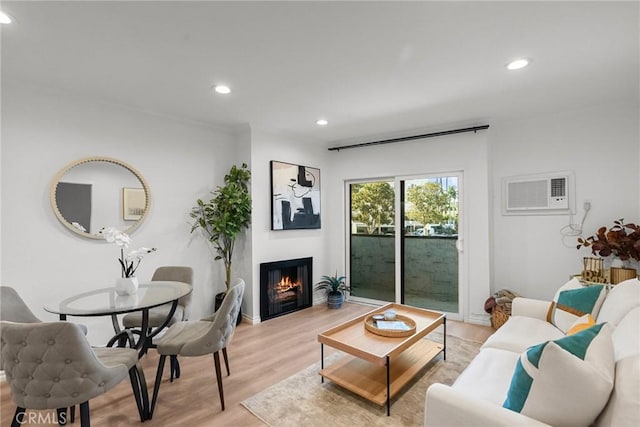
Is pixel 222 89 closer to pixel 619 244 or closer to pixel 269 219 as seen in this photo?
pixel 269 219

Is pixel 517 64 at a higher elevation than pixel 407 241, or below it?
higher

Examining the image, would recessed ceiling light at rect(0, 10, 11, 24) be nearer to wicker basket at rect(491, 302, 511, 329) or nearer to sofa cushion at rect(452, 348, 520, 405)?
sofa cushion at rect(452, 348, 520, 405)

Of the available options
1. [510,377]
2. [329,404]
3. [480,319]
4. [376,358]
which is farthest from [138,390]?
[480,319]

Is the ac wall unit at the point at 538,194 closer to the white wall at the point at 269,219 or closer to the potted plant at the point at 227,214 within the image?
the white wall at the point at 269,219

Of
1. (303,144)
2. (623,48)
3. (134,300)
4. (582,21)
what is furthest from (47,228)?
(623,48)

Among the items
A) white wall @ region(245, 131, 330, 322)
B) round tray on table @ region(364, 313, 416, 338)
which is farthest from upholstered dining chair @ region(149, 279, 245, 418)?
white wall @ region(245, 131, 330, 322)

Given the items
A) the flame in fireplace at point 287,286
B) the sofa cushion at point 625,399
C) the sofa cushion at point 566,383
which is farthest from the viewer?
the flame in fireplace at point 287,286

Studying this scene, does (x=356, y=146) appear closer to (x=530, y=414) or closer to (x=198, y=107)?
(x=198, y=107)

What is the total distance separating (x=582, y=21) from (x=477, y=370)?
2.20 m

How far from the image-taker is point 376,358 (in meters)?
2.12

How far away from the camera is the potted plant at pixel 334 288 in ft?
15.5

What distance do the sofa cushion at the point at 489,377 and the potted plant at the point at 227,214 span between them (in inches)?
114

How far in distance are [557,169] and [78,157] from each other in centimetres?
516

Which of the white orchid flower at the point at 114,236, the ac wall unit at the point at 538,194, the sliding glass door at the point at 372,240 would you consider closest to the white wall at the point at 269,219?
the sliding glass door at the point at 372,240
